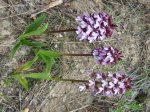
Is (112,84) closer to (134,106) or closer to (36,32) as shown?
(36,32)

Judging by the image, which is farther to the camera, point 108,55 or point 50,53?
point 50,53

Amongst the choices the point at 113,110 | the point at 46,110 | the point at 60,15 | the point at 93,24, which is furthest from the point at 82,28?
the point at 113,110

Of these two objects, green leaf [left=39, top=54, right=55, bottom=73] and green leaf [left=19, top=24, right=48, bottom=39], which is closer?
green leaf [left=19, top=24, right=48, bottom=39]

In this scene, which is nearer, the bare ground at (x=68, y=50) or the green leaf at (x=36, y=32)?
the green leaf at (x=36, y=32)

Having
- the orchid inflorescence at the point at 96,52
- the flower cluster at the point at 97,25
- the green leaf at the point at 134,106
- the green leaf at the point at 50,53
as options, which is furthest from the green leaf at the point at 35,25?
the green leaf at the point at 134,106

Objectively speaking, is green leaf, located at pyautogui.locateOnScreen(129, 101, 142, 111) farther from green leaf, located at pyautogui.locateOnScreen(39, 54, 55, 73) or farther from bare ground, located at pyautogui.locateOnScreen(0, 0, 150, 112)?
green leaf, located at pyautogui.locateOnScreen(39, 54, 55, 73)

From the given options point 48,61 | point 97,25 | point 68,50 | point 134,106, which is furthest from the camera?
point 134,106

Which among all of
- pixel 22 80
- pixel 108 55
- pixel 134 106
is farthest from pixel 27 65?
pixel 134 106

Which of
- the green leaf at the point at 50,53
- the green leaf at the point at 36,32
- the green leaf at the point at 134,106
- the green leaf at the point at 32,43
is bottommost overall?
the green leaf at the point at 134,106

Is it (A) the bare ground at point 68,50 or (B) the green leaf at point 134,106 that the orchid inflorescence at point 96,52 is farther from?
(B) the green leaf at point 134,106

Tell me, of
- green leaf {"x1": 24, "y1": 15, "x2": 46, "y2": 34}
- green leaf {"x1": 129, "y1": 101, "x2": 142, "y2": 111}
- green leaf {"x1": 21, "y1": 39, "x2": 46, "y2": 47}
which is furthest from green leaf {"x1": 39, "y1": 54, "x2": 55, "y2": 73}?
green leaf {"x1": 129, "y1": 101, "x2": 142, "y2": 111}

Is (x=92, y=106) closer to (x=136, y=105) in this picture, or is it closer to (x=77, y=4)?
(x=136, y=105)
